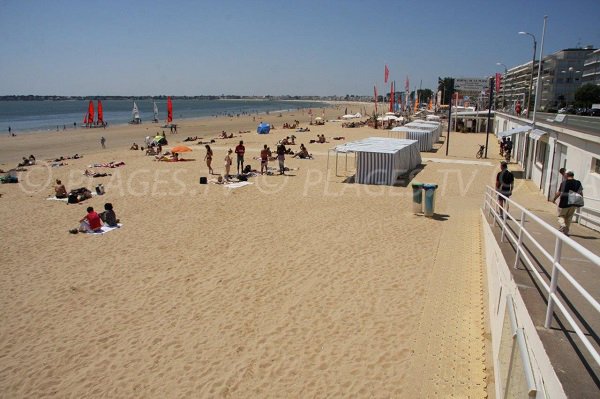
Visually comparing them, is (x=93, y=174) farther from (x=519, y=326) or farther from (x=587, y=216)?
(x=519, y=326)

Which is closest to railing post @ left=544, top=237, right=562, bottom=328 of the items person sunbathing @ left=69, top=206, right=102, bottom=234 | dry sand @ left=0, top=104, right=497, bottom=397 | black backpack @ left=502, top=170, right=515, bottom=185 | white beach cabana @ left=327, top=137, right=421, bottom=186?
dry sand @ left=0, top=104, right=497, bottom=397

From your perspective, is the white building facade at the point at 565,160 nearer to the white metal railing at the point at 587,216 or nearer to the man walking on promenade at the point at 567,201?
the white metal railing at the point at 587,216

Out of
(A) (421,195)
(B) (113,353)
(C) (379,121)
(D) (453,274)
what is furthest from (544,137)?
(C) (379,121)

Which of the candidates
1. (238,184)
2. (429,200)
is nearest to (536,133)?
(429,200)

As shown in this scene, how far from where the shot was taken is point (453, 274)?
8.02m

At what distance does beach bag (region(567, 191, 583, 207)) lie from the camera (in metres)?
7.67

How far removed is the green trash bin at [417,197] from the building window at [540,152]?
6036mm

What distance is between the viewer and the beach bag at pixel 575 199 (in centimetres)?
767

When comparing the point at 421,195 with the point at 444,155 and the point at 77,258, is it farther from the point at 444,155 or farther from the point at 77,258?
the point at 444,155

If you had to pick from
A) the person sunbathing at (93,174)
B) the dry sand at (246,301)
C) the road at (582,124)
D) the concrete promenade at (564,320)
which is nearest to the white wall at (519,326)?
the concrete promenade at (564,320)

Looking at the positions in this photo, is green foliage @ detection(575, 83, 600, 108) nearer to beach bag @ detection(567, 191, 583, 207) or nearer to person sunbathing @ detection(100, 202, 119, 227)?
beach bag @ detection(567, 191, 583, 207)

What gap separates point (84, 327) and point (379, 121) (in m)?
44.9

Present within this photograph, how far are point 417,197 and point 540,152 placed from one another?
7.02m

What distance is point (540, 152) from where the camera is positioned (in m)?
15.7
